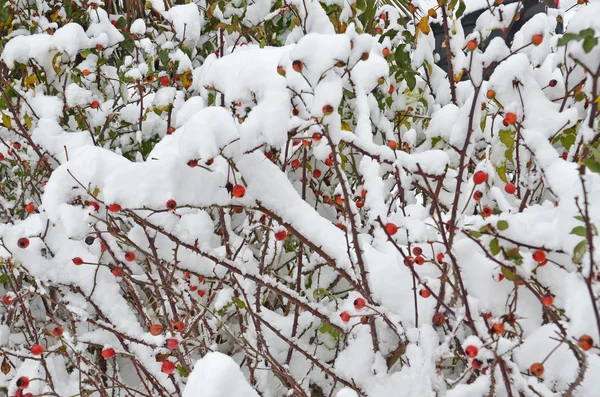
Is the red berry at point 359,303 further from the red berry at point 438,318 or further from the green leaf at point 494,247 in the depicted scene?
the green leaf at point 494,247

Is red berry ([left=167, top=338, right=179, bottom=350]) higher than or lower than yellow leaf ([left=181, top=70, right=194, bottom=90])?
lower

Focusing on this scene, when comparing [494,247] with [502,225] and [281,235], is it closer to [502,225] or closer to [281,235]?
[502,225]

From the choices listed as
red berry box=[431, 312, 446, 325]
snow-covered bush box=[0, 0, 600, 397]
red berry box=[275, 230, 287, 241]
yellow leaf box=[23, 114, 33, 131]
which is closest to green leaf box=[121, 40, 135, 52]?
snow-covered bush box=[0, 0, 600, 397]

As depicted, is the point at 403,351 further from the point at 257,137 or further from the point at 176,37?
the point at 176,37

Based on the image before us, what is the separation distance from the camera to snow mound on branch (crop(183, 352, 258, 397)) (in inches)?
38.7

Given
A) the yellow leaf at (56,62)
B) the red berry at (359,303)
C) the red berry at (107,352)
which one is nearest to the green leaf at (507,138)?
the red berry at (359,303)

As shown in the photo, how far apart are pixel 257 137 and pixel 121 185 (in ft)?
1.18

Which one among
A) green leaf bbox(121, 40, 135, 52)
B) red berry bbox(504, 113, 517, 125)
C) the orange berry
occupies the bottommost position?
red berry bbox(504, 113, 517, 125)

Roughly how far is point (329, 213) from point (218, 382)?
158 cm

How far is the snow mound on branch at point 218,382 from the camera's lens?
98cm

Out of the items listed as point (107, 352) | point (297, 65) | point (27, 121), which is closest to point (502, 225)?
point (297, 65)

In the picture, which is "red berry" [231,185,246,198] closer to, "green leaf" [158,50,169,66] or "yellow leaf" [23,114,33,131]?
"green leaf" [158,50,169,66]

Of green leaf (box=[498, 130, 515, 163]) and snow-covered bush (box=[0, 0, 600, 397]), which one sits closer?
snow-covered bush (box=[0, 0, 600, 397])

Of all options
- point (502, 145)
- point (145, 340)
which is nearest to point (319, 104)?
point (502, 145)
